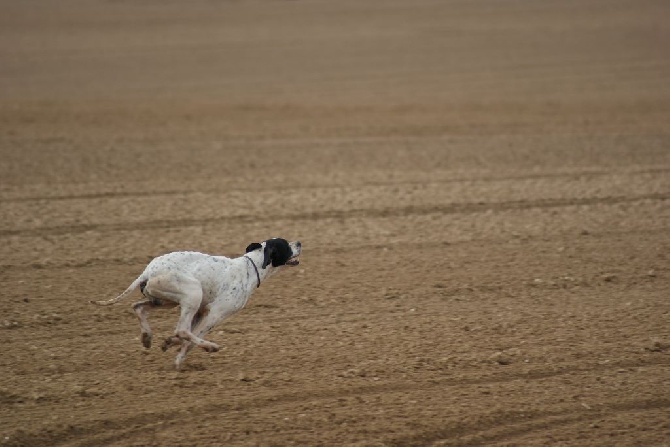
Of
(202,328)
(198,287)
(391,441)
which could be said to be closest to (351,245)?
(202,328)

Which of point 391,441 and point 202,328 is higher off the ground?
point 202,328

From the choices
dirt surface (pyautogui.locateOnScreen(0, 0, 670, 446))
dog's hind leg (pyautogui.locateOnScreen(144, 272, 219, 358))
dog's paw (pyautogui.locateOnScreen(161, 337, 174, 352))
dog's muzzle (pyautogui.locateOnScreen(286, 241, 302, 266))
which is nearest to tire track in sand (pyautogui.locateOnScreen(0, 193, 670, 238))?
dirt surface (pyautogui.locateOnScreen(0, 0, 670, 446))

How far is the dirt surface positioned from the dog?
0.39 meters

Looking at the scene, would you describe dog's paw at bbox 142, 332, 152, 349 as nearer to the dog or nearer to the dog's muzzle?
the dog

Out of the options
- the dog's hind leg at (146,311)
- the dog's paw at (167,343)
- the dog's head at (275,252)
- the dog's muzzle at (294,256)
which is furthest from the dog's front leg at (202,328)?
the dog's muzzle at (294,256)

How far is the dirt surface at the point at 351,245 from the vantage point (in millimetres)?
7125

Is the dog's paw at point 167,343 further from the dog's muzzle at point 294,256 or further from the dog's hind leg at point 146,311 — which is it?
the dog's muzzle at point 294,256

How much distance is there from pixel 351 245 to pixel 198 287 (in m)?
4.60

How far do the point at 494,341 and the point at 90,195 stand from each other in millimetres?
7601

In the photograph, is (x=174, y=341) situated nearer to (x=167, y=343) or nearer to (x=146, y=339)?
(x=167, y=343)

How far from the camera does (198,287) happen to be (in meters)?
7.47

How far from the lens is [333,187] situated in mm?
14766

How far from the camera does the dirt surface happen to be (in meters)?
7.12

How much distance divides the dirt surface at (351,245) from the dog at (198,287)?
387 mm
